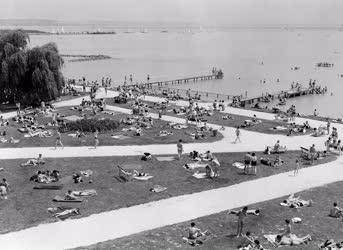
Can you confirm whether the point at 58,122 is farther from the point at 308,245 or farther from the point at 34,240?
Answer: the point at 308,245

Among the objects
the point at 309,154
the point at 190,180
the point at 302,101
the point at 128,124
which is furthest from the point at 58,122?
the point at 302,101

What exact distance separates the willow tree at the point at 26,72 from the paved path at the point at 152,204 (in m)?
17.9

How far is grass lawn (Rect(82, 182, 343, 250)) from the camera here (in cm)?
1948

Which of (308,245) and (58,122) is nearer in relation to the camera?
(308,245)

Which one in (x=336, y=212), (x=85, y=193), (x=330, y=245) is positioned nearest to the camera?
(x=330, y=245)

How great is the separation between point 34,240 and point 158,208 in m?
6.09

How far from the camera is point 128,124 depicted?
41719 mm

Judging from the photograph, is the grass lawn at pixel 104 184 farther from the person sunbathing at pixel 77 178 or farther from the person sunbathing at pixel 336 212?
the person sunbathing at pixel 336 212

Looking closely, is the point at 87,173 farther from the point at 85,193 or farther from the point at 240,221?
the point at 240,221

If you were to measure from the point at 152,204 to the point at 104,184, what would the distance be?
3841 millimetres

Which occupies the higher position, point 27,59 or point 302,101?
point 27,59

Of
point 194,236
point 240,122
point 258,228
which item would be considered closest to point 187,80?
point 240,122

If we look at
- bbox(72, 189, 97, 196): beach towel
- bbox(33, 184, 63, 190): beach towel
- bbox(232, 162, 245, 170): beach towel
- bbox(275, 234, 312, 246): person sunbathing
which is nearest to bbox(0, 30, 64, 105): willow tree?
bbox(33, 184, 63, 190): beach towel

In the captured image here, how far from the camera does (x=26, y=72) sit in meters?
50.8
